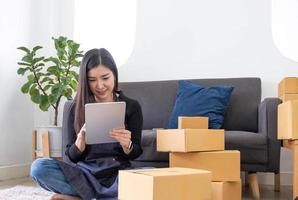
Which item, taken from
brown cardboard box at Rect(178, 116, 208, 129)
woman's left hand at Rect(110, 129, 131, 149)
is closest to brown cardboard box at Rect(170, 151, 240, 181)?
brown cardboard box at Rect(178, 116, 208, 129)

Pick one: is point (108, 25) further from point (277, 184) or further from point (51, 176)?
point (51, 176)

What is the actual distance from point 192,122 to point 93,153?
0.53m

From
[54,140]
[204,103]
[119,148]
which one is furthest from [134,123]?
[54,140]

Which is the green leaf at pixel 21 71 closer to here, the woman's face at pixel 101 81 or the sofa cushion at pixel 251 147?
the woman's face at pixel 101 81

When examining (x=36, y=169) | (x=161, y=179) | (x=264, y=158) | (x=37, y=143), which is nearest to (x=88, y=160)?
(x=36, y=169)

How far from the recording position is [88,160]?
5.70 ft

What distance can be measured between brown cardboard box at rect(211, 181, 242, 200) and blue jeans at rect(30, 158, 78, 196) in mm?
581

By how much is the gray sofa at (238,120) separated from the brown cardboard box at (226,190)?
16.5 inches

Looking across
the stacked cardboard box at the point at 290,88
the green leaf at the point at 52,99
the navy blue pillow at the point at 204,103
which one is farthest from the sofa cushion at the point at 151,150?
the green leaf at the point at 52,99

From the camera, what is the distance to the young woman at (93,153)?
1646 millimetres

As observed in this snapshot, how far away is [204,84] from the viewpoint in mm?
2914

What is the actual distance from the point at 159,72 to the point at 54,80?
33.9 inches

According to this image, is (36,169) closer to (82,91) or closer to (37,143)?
(82,91)

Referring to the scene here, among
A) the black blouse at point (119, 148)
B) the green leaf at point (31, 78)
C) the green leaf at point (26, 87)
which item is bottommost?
the black blouse at point (119, 148)
